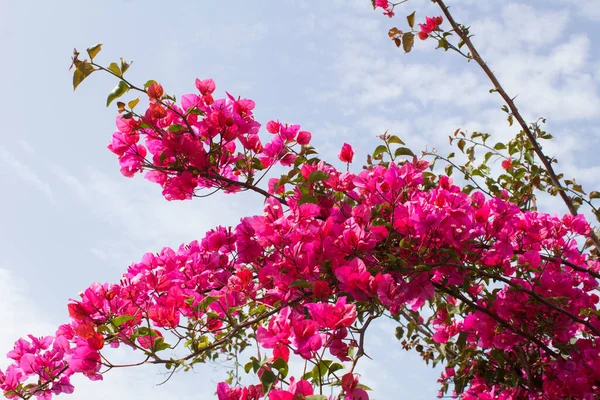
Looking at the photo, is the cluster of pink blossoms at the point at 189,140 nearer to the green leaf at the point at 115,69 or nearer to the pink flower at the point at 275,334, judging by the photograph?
the green leaf at the point at 115,69

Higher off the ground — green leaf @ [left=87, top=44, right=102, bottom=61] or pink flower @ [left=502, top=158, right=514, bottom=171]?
pink flower @ [left=502, top=158, right=514, bottom=171]

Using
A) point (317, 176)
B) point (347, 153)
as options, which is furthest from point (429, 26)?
point (317, 176)

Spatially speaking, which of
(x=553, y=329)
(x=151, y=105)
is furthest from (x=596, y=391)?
(x=151, y=105)

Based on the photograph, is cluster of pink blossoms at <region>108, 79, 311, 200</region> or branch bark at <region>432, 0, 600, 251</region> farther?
branch bark at <region>432, 0, 600, 251</region>

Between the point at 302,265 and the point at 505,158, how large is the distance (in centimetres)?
184

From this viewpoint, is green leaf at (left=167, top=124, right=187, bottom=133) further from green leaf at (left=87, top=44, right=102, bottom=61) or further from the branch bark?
the branch bark

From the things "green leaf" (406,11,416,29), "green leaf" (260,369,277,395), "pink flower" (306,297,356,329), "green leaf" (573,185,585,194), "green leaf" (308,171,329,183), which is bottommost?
"green leaf" (260,369,277,395)

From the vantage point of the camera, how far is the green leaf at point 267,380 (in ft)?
4.16

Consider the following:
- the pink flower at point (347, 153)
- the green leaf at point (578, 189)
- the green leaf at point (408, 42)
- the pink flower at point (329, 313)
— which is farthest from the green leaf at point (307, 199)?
the green leaf at point (578, 189)

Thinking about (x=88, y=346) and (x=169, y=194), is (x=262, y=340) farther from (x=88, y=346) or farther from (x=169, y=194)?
(x=169, y=194)


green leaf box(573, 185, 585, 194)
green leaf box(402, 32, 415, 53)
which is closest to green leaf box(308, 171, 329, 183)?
green leaf box(402, 32, 415, 53)

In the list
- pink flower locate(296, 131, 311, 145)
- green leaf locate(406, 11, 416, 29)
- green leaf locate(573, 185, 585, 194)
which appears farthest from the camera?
green leaf locate(406, 11, 416, 29)

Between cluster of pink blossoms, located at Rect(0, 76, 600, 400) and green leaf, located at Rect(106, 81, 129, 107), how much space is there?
0.10m

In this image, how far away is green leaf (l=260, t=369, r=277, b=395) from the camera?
4.16ft
